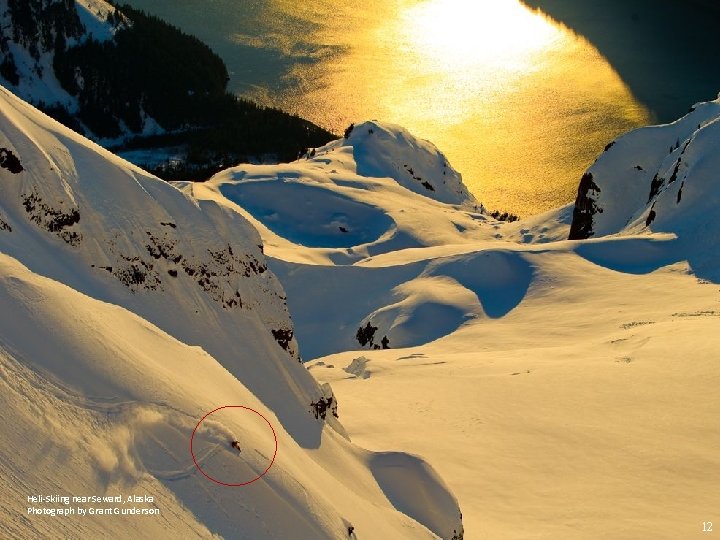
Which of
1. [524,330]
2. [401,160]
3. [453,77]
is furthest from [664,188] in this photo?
[453,77]

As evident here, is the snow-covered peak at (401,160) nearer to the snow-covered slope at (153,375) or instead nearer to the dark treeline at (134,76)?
the dark treeline at (134,76)

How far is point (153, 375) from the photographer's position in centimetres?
1266

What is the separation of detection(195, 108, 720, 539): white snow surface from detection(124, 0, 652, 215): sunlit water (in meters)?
19.3

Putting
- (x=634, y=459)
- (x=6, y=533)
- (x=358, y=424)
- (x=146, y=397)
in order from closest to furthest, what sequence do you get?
(x=6, y=533) → (x=146, y=397) → (x=634, y=459) → (x=358, y=424)

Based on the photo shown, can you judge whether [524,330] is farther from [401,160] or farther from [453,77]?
[453,77]

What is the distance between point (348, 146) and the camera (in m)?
70.4

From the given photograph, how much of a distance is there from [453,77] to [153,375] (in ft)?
320

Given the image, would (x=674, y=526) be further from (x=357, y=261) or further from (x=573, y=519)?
(x=357, y=261)

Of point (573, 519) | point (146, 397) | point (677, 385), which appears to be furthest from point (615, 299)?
point (146, 397)

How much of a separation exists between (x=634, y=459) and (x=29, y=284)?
1656 centimetres

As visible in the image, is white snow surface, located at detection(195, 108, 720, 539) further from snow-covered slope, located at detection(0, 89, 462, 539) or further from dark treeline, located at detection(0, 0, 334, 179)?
dark treeline, located at detection(0, 0, 334, 179)

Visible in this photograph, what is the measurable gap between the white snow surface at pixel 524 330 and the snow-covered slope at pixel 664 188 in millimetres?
126

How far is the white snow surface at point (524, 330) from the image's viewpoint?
22078 millimetres

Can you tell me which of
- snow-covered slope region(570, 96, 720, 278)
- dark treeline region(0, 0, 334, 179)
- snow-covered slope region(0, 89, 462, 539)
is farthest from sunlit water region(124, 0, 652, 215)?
snow-covered slope region(0, 89, 462, 539)
